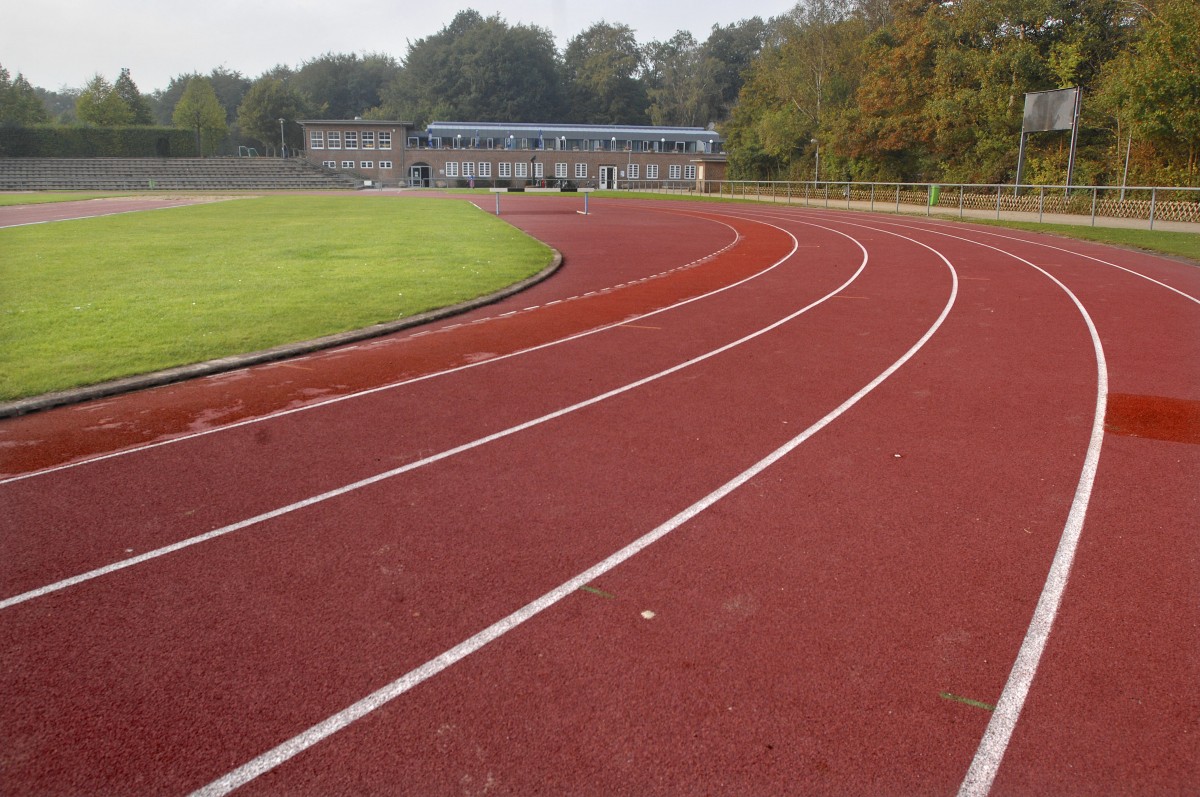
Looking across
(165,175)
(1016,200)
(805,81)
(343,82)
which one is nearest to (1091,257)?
(1016,200)

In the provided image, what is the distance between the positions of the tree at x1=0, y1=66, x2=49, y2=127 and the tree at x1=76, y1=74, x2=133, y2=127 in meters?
3.88

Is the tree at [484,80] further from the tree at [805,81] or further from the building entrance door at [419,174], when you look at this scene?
the tree at [805,81]

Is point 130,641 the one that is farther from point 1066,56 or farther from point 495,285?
point 1066,56

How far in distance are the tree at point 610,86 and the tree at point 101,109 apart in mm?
55608

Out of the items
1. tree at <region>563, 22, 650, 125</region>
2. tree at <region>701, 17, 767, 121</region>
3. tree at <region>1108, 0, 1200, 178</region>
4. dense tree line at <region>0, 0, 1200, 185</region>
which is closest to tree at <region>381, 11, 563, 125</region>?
dense tree line at <region>0, 0, 1200, 185</region>

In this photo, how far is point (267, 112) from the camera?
329ft

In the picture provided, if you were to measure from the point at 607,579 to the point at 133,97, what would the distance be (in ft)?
388

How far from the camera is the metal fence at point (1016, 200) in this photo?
27875 mm

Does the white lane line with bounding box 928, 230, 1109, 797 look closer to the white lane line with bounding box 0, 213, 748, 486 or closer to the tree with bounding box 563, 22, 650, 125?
the white lane line with bounding box 0, 213, 748, 486

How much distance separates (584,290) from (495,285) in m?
1.56

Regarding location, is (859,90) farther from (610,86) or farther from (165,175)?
(610,86)

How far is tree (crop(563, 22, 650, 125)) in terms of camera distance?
116 meters

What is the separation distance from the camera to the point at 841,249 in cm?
2253

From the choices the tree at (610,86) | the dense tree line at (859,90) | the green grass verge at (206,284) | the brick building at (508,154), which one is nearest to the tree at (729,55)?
the dense tree line at (859,90)
